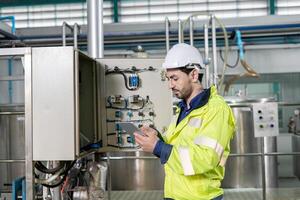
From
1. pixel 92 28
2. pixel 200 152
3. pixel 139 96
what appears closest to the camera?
pixel 200 152

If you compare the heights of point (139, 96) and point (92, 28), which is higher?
point (92, 28)

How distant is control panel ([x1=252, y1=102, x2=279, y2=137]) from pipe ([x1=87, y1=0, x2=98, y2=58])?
158 cm

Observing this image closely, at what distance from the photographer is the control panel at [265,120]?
10.8 ft

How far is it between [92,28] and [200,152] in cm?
146

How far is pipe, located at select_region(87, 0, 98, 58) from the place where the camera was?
251 centimetres

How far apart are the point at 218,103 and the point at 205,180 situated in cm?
30

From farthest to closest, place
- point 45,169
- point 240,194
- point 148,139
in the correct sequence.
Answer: point 240,194 < point 45,169 < point 148,139

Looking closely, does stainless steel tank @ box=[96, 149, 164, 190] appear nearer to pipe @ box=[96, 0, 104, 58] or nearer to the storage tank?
the storage tank

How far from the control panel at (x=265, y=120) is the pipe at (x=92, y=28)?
1.58 m

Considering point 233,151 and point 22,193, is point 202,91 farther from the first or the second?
point 233,151

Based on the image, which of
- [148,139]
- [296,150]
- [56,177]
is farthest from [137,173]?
[148,139]

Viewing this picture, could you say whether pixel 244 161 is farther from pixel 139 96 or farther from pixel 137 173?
pixel 139 96

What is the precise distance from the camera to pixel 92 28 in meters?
2.53

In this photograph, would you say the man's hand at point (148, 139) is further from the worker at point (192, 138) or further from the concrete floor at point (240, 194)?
the concrete floor at point (240, 194)
